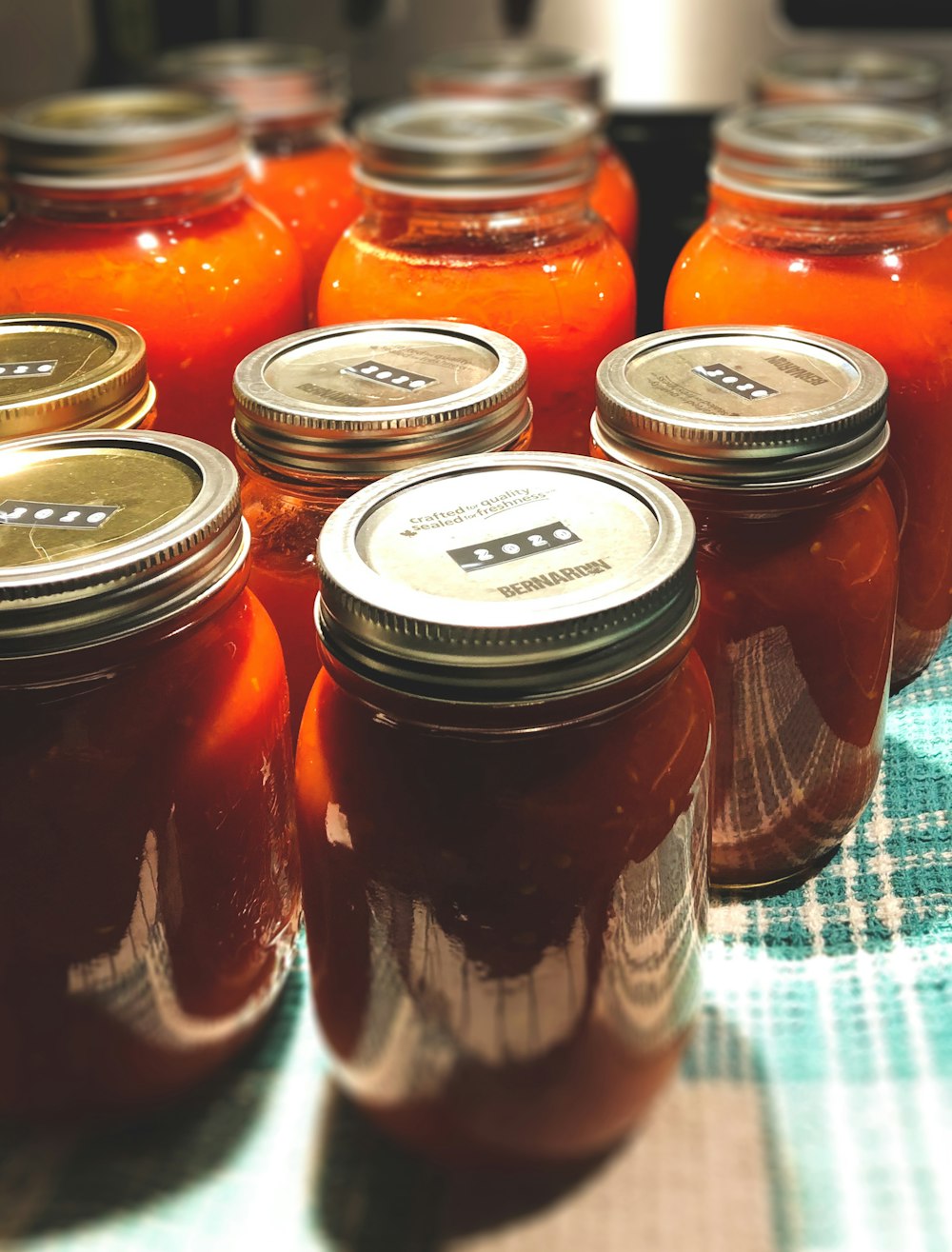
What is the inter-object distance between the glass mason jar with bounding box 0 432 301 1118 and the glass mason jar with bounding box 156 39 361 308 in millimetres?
444

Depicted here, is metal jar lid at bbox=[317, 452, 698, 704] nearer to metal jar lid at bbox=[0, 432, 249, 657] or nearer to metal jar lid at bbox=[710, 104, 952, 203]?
metal jar lid at bbox=[0, 432, 249, 657]

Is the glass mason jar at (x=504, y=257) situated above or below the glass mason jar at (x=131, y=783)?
above

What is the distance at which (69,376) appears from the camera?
639mm

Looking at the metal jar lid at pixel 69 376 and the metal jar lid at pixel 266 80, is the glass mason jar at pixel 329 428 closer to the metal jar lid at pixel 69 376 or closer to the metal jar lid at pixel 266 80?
the metal jar lid at pixel 69 376

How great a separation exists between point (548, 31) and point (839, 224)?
1.06m

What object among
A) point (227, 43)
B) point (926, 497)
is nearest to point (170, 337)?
point (926, 497)

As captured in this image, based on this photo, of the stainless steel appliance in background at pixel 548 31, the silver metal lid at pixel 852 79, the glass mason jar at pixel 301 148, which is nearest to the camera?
the glass mason jar at pixel 301 148

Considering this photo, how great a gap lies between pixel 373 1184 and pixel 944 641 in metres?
0.51

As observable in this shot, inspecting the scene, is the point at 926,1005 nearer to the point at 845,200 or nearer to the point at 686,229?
the point at 845,200

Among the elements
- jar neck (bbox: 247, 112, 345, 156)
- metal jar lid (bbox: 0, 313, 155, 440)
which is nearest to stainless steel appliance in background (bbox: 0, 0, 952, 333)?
jar neck (bbox: 247, 112, 345, 156)

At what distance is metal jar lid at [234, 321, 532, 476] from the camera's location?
22.8 inches

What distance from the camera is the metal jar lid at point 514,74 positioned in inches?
48.1

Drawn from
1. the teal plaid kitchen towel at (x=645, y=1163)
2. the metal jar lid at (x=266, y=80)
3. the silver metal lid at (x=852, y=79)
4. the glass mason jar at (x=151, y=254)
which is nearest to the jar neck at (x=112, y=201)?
the glass mason jar at (x=151, y=254)

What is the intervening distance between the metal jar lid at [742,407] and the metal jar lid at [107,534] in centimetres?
18
